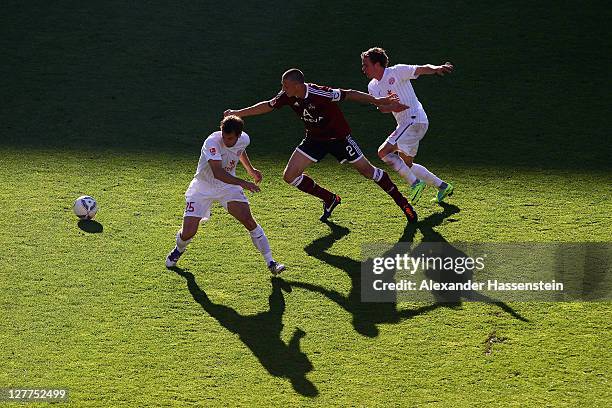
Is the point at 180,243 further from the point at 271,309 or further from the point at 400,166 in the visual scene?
the point at 400,166

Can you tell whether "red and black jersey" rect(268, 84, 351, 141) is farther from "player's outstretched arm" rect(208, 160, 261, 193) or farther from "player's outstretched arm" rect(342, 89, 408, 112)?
"player's outstretched arm" rect(208, 160, 261, 193)

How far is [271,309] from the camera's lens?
413 inches

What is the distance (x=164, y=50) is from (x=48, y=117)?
2784mm

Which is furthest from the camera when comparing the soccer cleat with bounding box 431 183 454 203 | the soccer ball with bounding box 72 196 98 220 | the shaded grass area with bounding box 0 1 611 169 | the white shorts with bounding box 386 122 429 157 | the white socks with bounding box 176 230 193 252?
the shaded grass area with bounding box 0 1 611 169

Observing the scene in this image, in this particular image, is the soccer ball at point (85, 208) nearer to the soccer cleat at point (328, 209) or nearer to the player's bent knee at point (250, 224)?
the player's bent knee at point (250, 224)

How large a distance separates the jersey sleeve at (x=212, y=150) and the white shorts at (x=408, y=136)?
8.88ft

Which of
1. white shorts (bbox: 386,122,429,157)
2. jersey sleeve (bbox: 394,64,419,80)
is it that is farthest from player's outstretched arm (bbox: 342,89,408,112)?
white shorts (bbox: 386,122,429,157)

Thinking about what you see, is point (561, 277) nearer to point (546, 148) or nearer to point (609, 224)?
point (609, 224)

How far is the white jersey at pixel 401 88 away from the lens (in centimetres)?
1245

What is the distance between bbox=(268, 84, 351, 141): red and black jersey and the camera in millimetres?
11828

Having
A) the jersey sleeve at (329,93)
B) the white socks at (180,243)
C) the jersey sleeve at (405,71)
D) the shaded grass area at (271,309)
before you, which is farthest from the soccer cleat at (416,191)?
the white socks at (180,243)

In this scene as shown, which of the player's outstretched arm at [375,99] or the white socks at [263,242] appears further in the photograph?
the player's outstretched arm at [375,99]

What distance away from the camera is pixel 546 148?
46.3ft

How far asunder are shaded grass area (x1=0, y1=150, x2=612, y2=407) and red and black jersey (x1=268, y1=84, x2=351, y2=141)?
42.4 inches
